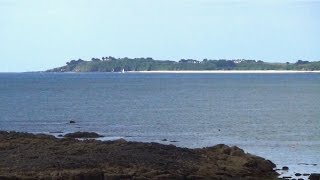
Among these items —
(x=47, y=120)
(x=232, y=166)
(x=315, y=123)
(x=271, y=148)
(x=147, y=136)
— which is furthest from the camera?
(x=47, y=120)

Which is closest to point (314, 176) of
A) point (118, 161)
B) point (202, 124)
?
point (118, 161)

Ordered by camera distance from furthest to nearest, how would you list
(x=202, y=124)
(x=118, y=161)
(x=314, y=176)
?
1. (x=202, y=124)
2. (x=118, y=161)
3. (x=314, y=176)

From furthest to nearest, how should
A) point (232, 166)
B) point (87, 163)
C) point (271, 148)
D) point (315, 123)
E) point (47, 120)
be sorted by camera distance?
point (47, 120)
point (315, 123)
point (271, 148)
point (232, 166)
point (87, 163)

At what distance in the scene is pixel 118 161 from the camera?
39812 millimetres

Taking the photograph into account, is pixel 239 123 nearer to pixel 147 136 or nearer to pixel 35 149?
pixel 147 136

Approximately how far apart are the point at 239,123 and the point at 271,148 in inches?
909

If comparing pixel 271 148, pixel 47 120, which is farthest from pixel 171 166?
pixel 47 120

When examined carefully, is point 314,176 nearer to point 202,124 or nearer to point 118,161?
point 118,161

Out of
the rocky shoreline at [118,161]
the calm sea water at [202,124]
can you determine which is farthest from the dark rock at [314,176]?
the calm sea water at [202,124]

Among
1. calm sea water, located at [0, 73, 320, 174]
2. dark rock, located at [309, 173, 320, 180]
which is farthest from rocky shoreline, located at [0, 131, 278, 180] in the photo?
calm sea water, located at [0, 73, 320, 174]

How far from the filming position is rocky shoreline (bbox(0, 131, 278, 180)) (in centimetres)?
3638

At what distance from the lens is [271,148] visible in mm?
54500

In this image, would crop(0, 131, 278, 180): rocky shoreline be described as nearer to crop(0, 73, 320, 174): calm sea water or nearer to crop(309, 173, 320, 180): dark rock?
crop(309, 173, 320, 180): dark rock

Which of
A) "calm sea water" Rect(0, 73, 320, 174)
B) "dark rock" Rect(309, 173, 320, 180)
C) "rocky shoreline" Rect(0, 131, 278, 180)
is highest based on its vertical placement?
"rocky shoreline" Rect(0, 131, 278, 180)
